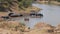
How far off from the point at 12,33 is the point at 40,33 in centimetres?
334

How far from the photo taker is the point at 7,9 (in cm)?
6028

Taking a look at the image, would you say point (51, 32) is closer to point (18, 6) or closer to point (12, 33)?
point (12, 33)

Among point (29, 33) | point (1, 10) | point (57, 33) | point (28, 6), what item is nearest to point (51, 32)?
point (57, 33)

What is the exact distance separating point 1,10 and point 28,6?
1770 cm

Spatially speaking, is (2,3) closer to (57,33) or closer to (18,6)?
(18,6)

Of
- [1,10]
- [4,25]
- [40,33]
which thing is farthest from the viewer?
[1,10]

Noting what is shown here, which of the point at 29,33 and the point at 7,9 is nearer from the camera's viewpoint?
the point at 29,33

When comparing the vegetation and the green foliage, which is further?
the green foliage

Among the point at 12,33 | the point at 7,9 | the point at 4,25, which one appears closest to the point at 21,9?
the point at 7,9

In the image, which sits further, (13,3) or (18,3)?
(18,3)

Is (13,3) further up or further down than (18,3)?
further up

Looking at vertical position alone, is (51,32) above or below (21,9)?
above

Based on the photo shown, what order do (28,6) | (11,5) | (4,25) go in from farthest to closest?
1. (28,6)
2. (11,5)
3. (4,25)

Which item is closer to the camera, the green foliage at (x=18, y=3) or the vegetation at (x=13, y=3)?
the vegetation at (x=13, y=3)
